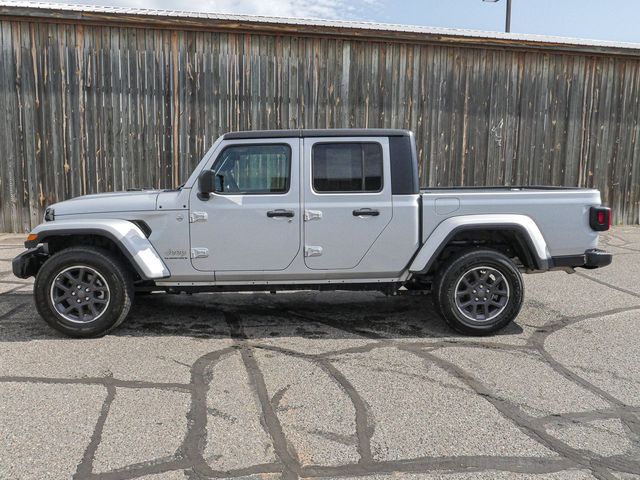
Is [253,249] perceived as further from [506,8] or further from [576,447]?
[506,8]

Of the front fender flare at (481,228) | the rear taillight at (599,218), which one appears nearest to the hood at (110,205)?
the front fender flare at (481,228)

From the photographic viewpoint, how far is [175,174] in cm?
1027

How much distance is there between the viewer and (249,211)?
4.54 metres

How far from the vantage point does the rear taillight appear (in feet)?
15.1

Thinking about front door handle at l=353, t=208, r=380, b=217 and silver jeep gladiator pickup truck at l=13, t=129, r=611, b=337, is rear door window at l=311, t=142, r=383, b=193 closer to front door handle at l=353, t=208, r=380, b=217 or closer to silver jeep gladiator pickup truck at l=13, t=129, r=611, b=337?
silver jeep gladiator pickup truck at l=13, t=129, r=611, b=337

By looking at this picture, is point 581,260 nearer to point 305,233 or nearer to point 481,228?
point 481,228

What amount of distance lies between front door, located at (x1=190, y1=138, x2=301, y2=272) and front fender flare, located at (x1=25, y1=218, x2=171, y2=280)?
39 cm

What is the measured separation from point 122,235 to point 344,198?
2.06 meters

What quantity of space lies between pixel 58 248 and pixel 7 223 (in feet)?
21.4

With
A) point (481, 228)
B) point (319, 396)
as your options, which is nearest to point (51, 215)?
point (319, 396)

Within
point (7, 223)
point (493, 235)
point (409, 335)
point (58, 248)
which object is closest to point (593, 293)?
point (493, 235)

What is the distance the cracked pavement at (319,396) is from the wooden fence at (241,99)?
5459mm

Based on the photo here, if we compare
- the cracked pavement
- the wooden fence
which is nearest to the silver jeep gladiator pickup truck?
the cracked pavement

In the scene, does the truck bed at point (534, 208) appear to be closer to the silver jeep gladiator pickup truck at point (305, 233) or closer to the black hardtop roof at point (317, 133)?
the silver jeep gladiator pickup truck at point (305, 233)
